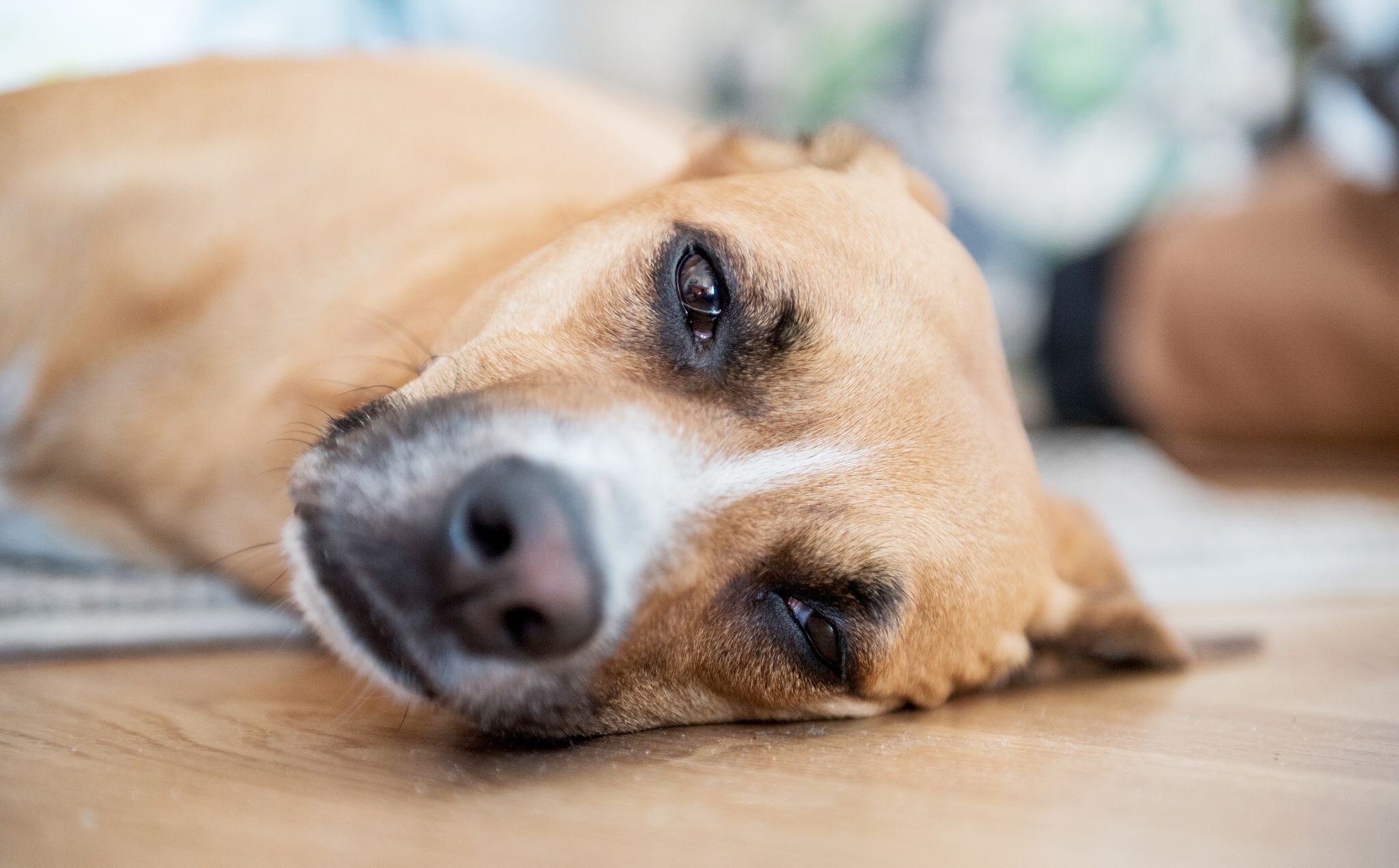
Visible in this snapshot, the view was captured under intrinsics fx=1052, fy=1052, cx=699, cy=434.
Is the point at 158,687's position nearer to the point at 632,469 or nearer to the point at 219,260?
the point at 632,469

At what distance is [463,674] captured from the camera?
1444 mm

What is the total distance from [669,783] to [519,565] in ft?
1.09

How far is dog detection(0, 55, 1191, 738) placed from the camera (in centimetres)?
148

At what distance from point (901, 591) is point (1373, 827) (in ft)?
2.27

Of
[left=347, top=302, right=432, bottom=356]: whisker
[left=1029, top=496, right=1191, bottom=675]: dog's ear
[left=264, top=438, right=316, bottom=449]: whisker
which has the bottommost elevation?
[left=1029, top=496, right=1191, bottom=675]: dog's ear

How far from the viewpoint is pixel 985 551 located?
183 centimetres

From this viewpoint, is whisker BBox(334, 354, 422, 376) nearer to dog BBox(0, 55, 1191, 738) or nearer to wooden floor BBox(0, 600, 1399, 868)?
dog BBox(0, 55, 1191, 738)

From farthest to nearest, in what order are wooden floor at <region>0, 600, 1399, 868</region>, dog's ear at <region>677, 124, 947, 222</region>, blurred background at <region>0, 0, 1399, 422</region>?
blurred background at <region>0, 0, 1399, 422</region> → dog's ear at <region>677, 124, 947, 222</region> → wooden floor at <region>0, 600, 1399, 868</region>

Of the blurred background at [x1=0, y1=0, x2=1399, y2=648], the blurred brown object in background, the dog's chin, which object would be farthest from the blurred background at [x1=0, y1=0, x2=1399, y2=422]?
the dog's chin

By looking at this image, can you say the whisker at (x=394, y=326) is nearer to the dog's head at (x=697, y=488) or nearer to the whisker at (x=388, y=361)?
the whisker at (x=388, y=361)

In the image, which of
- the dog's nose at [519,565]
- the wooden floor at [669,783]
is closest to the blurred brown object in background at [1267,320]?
the wooden floor at [669,783]

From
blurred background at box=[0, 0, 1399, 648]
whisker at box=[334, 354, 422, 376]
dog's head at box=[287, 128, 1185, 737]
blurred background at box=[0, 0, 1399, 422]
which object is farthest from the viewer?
blurred background at box=[0, 0, 1399, 422]

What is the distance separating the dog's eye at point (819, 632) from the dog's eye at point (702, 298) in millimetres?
476

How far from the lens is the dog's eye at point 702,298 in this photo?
1.82 meters
